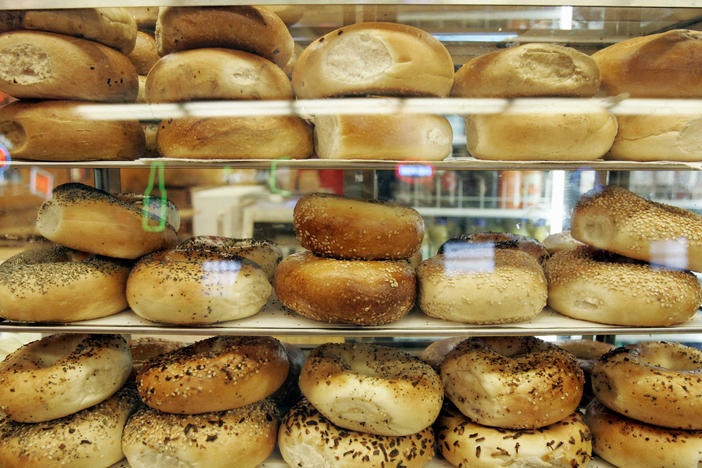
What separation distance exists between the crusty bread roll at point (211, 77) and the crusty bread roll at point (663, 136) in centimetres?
149

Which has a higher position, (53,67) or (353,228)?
(53,67)

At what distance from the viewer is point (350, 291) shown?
1.72 meters

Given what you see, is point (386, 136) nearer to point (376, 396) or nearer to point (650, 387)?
point (376, 396)

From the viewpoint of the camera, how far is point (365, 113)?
1.71m

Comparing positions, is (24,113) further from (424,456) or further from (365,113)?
(424,456)

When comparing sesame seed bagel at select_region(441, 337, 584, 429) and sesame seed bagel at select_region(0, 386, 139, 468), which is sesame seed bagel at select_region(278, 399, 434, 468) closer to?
sesame seed bagel at select_region(441, 337, 584, 429)

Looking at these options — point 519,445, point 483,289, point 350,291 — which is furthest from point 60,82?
point 519,445

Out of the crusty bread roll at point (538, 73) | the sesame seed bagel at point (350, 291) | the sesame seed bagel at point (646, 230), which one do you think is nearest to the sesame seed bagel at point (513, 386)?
the sesame seed bagel at point (350, 291)

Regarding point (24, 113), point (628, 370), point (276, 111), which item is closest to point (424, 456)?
point (628, 370)

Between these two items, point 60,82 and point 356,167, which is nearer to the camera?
point 356,167

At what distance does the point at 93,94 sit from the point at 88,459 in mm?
1512

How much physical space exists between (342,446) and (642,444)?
1246 mm

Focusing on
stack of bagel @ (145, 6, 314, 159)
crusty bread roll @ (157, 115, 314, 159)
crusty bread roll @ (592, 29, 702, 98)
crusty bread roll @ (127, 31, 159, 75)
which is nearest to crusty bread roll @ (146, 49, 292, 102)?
stack of bagel @ (145, 6, 314, 159)

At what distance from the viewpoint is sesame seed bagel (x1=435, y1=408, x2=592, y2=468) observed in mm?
1771
